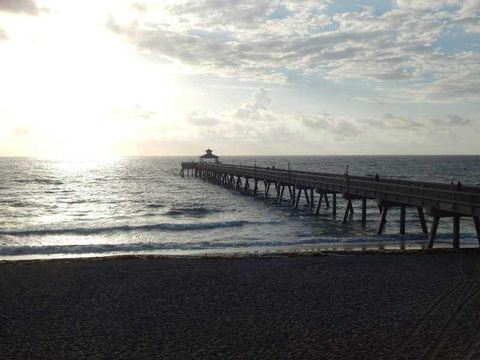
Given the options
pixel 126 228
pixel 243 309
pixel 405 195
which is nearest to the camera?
pixel 243 309

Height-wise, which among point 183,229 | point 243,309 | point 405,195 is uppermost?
point 405,195

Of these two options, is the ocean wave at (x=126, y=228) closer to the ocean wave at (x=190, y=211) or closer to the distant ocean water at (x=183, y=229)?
the distant ocean water at (x=183, y=229)

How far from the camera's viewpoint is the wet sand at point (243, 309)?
354 inches

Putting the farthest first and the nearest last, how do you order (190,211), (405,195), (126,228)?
1. (190,211)
2. (126,228)
3. (405,195)

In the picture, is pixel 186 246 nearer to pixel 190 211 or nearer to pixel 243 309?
pixel 243 309

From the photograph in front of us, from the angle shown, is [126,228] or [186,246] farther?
[126,228]

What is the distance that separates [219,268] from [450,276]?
6.94 meters

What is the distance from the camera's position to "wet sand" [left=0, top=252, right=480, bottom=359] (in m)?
8.99

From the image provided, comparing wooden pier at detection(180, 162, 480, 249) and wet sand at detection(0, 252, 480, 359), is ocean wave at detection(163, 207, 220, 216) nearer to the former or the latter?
wooden pier at detection(180, 162, 480, 249)

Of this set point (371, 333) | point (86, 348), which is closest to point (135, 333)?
point (86, 348)

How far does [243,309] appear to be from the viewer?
1134 centimetres

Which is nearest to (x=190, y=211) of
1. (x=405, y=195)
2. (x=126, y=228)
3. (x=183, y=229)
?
(x=183, y=229)

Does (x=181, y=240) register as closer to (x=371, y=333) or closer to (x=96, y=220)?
(x=96, y=220)

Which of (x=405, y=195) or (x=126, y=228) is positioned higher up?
(x=405, y=195)
